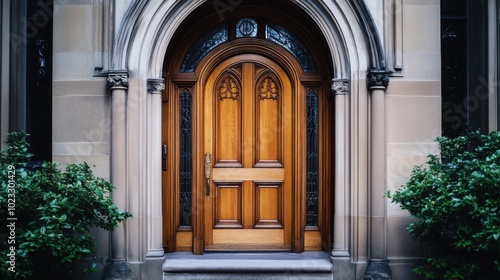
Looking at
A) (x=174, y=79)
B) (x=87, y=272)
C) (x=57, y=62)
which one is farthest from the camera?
(x=174, y=79)

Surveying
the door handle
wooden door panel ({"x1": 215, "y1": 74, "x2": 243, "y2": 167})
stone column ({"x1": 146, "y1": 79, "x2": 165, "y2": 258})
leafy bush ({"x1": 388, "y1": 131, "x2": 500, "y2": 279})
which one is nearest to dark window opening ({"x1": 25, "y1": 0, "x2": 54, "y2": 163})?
stone column ({"x1": 146, "y1": 79, "x2": 165, "y2": 258})

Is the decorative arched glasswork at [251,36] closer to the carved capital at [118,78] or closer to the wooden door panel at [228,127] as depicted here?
the wooden door panel at [228,127]

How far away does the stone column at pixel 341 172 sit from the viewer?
293 inches

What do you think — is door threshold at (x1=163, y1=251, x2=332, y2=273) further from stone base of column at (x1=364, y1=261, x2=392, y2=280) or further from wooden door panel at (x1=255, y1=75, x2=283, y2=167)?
wooden door panel at (x1=255, y1=75, x2=283, y2=167)

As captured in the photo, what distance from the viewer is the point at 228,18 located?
8141mm

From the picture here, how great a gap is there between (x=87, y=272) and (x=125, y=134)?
159 cm

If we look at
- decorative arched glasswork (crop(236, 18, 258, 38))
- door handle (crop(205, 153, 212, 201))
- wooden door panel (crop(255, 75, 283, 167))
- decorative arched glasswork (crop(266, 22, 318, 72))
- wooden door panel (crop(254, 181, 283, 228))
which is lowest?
wooden door panel (crop(254, 181, 283, 228))

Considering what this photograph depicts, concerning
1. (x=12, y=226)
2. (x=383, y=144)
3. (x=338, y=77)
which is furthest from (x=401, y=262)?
(x=12, y=226)

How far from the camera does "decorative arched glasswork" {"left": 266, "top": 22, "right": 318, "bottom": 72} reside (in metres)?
8.19

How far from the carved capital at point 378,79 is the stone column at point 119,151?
110 inches

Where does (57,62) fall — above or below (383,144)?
above

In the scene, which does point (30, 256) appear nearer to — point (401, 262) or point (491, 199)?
point (401, 262)

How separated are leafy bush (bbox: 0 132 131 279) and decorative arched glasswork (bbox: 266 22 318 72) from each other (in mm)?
2914

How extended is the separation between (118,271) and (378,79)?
3662mm
